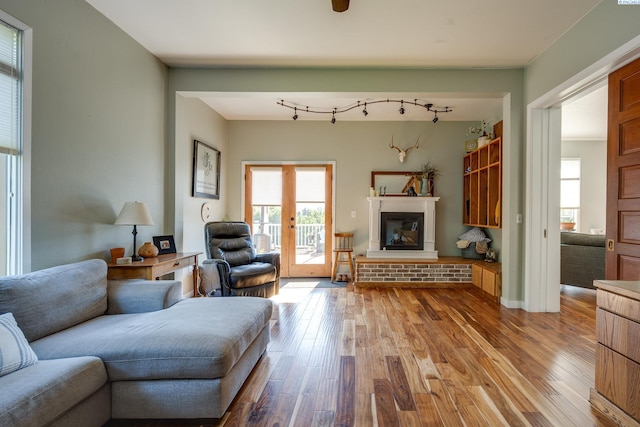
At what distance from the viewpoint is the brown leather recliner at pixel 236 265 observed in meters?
4.07

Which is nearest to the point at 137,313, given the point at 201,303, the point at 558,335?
the point at 201,303

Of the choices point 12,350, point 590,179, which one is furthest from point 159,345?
point 590,179

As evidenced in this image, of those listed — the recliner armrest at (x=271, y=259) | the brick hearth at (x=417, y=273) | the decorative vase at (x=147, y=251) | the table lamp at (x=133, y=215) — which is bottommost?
the brick hearth at (x=417, y=273)

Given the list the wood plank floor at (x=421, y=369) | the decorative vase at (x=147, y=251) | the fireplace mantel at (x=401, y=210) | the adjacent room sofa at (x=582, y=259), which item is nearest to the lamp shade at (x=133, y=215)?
the decorative vase at (x=147, y=251)

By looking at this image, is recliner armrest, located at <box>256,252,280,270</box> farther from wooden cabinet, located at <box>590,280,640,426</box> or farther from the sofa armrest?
wooden cabinet, located at <box>590,280,640,426</box>

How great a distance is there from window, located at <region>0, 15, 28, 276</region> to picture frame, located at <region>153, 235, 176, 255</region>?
132 centimetres

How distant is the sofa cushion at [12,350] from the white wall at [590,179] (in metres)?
9.03

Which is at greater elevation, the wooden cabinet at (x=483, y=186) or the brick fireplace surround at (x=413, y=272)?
the wooden cabinet at (x=483, y=186)

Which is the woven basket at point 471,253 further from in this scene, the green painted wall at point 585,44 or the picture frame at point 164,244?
the picture frame at point 164,244

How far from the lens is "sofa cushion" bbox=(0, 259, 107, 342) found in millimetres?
1811

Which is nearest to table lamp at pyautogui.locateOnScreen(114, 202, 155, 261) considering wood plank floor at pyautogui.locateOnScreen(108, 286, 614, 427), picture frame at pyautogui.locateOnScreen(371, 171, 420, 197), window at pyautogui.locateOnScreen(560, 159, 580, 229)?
wood plank floor at pyautogui.locateOnScreen(108, 286, 614, 427)

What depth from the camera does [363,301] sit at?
436 cm

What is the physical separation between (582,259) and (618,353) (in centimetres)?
359

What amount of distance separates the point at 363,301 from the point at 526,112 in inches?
118
